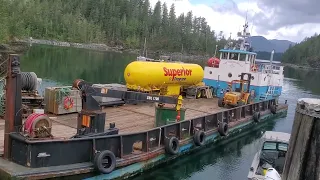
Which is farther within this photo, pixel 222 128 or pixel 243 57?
pixel 243 57

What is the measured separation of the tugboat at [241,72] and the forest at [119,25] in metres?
95.0

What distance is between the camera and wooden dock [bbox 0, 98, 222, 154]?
12263mm

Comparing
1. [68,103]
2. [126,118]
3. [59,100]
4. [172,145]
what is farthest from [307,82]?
Answer: [59,100]

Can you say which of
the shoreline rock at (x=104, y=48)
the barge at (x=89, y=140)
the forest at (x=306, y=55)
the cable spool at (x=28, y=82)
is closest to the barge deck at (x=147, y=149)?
the barge at (x=89, y=140)

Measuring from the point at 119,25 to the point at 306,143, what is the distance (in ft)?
462

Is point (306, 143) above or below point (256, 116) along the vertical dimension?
above

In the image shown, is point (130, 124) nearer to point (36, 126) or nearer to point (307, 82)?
point (36, 126)

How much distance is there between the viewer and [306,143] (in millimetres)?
2809

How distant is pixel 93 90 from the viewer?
1049cm

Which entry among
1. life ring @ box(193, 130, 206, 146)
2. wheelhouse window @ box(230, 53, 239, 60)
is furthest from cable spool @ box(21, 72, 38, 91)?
wheelhouse window @ box(230, 53, 239, 60)

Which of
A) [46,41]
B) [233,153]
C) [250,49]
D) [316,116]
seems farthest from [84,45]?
[316,116]

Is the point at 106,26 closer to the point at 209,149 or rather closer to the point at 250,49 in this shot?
the point at 250,49

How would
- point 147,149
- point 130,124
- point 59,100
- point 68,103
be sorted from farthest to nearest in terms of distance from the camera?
point 68,103
point 130,124
point 59,100
point 147,149

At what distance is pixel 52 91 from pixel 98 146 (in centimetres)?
548
